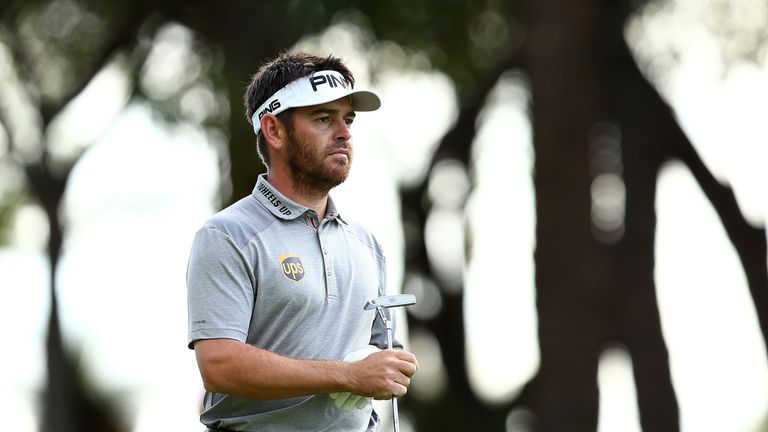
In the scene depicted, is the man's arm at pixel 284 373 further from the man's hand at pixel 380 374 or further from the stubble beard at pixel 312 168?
the stubble beard at pixel 312 168

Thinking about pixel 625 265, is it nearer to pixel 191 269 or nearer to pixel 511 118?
pixel 511 118

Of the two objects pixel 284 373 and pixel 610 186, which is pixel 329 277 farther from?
pixel 610 186

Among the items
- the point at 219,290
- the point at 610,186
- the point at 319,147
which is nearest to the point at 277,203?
the point at 319,147

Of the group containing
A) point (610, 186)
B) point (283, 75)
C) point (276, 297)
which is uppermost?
point (610, 186)

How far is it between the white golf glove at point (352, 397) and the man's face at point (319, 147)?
0.69 metres

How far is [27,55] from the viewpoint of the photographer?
2144 centimetres

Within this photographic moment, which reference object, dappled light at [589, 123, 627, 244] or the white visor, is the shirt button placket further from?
dappled light at [589, 123, 627, 244]

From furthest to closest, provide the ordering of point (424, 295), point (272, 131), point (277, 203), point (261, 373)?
1. point (424, 295)
2. point (272, 131)
3. point (277, 203)
4. point (261, 373)

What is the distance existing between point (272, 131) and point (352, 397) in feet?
3.71

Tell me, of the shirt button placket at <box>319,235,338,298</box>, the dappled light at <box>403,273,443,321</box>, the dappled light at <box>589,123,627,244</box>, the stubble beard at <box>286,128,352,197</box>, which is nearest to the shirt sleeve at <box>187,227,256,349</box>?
the shirt button placket at <box>319,235,338,298</box>

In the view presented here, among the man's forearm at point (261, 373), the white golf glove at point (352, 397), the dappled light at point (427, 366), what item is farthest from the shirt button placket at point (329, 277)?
the dappled light at point (427, 366)

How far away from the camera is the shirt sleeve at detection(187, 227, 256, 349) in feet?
19.4

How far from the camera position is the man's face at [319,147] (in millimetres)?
6359

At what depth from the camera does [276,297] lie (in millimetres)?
6020
